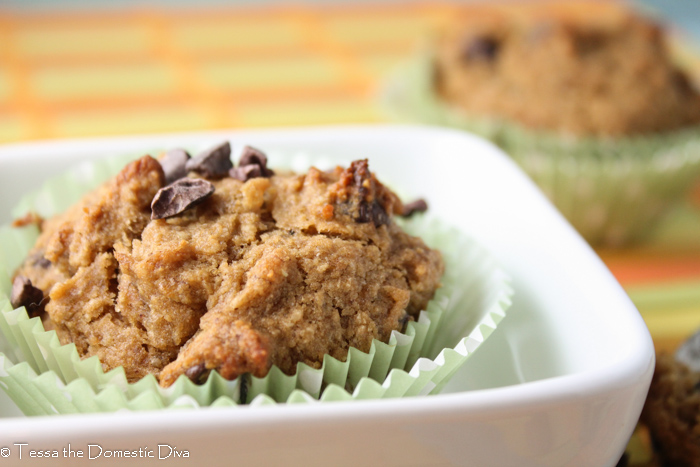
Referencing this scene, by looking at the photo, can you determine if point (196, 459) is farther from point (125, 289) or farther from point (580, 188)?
point (580, 188)

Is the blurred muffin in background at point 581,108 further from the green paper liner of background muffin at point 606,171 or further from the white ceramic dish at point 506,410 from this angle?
the white ceramic dish at point 506,410

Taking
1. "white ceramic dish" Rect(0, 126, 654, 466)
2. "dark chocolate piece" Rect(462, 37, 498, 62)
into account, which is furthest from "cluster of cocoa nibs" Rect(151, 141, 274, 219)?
"dark chocolate piece" Rect(462, 37, 498, 62)

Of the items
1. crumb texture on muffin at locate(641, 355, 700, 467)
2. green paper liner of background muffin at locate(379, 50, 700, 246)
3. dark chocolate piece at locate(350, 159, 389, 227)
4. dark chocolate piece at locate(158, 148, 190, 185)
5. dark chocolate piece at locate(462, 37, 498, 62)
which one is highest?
dark chocolate piece at locate(462, 37, 498, 62)

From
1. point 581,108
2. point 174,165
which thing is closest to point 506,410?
point 174,165

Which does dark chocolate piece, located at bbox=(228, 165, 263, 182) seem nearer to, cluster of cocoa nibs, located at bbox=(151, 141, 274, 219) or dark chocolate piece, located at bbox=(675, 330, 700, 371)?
cluster of cocoa nibs, located at bbox=(151, 141, 274, 219)

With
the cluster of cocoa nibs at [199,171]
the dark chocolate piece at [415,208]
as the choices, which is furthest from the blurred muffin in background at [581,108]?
the cluster of cocoa nibs at [199,171]

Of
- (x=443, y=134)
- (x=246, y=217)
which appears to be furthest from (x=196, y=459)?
(x=443, y=134)
